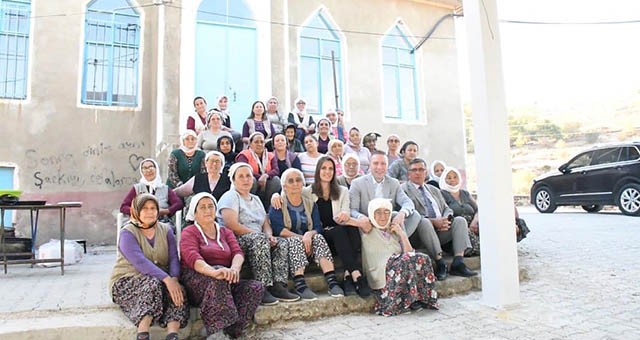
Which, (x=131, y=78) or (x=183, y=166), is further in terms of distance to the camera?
(x=131, y=78)

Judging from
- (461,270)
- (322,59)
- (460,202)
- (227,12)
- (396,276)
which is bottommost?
(461,270)

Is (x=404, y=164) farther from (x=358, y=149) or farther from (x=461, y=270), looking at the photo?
(x=461, y=270)

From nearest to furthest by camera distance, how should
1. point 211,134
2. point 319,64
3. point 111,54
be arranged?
point 211,134
point 111,54
point 319,64

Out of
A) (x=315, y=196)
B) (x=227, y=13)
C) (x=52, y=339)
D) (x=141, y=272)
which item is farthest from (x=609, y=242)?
(x=227, y=13)

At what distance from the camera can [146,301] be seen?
3.22 meters

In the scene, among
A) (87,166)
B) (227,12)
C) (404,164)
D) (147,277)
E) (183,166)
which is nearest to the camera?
(147,277)

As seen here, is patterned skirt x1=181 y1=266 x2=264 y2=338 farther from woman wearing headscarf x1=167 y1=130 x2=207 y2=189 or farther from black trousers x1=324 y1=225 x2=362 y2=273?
woman wearing headscarf x1=167 y1=130 x2=207 y2=189

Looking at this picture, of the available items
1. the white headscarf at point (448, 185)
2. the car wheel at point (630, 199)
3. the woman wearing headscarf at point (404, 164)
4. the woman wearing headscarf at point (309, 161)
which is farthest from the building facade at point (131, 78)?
the car wheel at point (630, 199)

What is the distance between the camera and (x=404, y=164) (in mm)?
6266

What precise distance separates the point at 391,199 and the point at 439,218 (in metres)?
0.69

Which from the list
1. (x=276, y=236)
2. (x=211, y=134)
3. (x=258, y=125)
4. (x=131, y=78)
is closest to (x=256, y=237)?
(x=276, y=236)

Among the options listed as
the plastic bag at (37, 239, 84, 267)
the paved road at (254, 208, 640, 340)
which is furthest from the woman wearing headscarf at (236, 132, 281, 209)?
the plastic bag at (37, 239, 84, 267)

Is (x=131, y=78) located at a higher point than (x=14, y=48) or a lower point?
lower

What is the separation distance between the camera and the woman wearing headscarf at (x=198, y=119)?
6.82 metres
